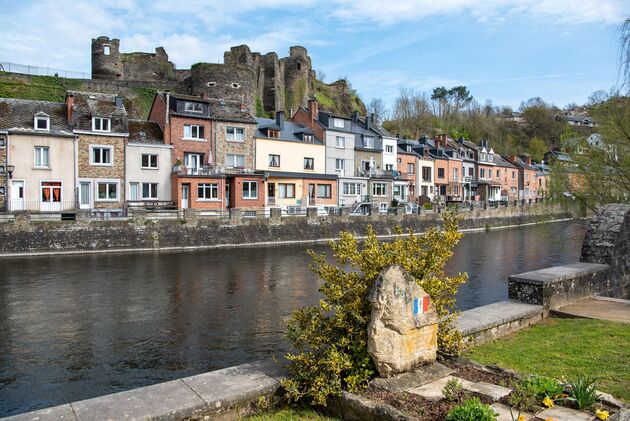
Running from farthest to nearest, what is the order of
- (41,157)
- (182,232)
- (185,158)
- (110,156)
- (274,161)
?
(274,161), (185,158), (110,156), (41,157), (182,232)

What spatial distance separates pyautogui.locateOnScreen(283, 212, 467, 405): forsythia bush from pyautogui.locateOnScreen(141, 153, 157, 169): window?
3956cm

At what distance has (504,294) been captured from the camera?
2048 centimetres

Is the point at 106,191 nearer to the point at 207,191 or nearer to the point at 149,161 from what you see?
the point at 149,161

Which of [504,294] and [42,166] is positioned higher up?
[42,166]

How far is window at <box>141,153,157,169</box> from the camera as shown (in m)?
42.9

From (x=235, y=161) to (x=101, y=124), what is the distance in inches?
499

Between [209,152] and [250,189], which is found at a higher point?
[209,152]

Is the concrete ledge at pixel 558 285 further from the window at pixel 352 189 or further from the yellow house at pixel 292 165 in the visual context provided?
the window at pixel 352 189

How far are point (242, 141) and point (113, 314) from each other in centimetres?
3324

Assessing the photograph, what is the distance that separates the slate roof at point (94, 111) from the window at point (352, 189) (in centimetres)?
2454

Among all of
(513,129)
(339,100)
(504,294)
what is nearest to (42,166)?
(504,294)

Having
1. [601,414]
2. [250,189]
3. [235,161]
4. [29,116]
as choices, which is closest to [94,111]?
[29,116]

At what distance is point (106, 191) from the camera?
135ft

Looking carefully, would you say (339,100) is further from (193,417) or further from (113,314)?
(193,417)
